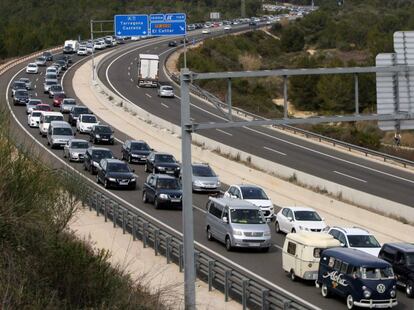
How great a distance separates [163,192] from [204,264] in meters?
11.0

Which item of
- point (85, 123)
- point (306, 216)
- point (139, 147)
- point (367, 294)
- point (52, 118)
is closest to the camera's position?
point (367, 294)

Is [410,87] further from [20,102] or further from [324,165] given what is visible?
[20,102]

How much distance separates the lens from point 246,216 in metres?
29.0

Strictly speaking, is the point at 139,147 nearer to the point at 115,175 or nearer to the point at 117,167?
the point at 117,167

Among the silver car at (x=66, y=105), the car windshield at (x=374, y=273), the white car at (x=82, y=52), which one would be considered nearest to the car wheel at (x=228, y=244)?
the car windshield at (x=374, y=273)

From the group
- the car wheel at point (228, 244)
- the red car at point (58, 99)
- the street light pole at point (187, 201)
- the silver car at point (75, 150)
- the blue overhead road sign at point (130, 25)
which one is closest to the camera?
the street light pole at point (187, 201)

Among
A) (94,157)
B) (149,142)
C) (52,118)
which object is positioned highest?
(94,157)

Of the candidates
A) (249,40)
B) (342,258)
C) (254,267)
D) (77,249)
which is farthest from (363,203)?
(249,40)

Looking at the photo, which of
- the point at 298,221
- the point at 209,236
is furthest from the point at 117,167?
the point at 298,221

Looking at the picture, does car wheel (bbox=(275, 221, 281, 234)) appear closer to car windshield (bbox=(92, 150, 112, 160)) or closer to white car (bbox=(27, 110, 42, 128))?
car windshield (bbox=(92, 150, 112, 160))

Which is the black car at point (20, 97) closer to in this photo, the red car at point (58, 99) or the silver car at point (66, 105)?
the red car at point (58, 99)

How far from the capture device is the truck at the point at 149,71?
276 feet

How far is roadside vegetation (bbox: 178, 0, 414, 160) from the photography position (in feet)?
252

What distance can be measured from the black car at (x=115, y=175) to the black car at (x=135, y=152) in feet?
21.4
